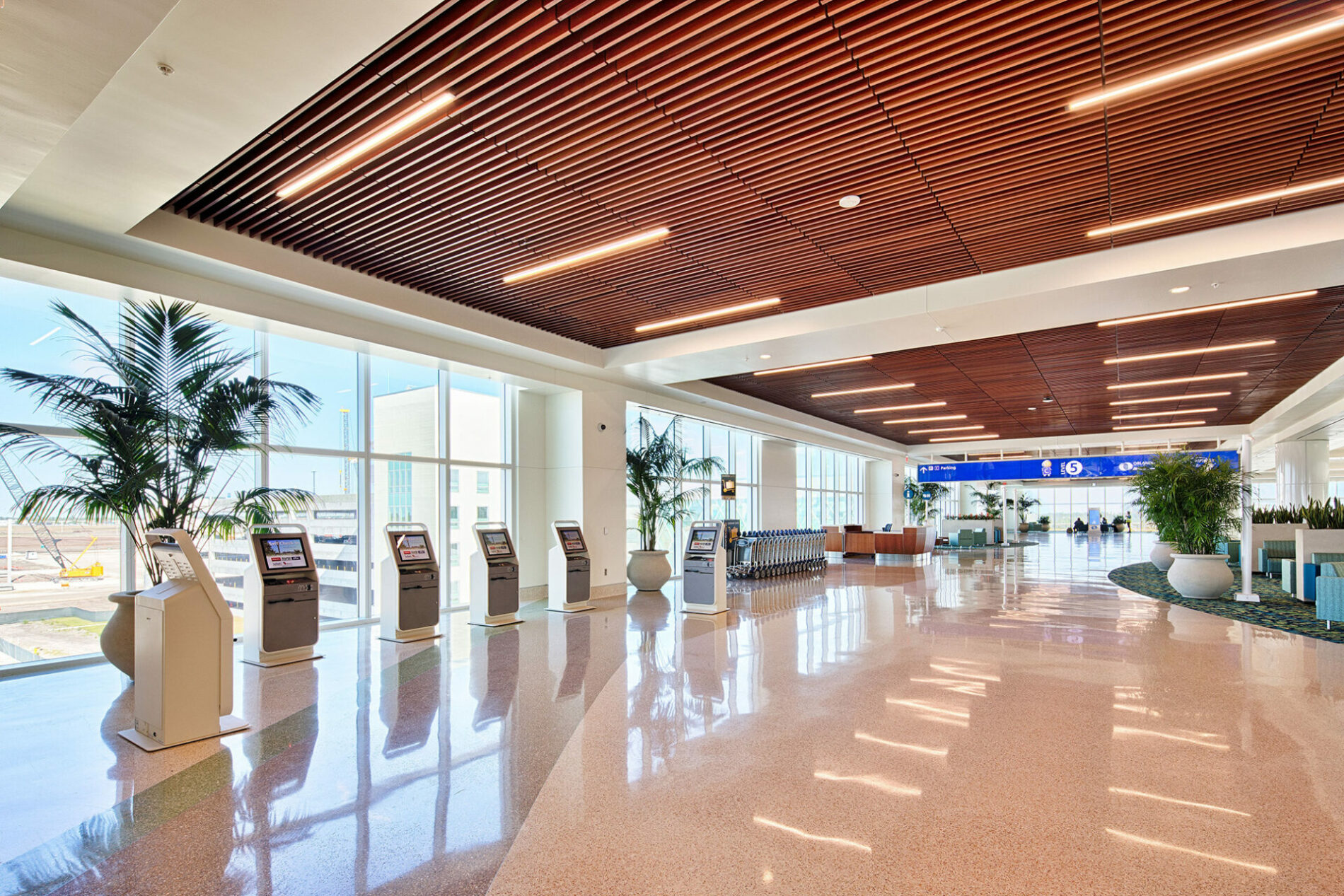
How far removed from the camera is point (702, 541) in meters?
10.4

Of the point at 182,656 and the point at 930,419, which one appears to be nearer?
the point at 182,656

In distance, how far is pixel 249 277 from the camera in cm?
709

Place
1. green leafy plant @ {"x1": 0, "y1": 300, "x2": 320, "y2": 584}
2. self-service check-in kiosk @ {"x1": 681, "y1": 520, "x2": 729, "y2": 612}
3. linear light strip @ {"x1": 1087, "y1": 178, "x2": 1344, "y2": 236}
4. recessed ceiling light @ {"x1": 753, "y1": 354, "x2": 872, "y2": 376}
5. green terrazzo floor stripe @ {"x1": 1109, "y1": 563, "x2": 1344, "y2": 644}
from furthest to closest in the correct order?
recessed ceiling light @ {"x1": 753, "y1": 354, "x2": 872, "y2": 376}, self-service check-in kiosk @ {"x1": 681, "y1": 520, "x2": 729, "y2": 612}, green terrazzo floor stripe @ {"x1": 1109, "y1": 563, "x2": 1344, "y2": 644}, linear light strip @ {"x1": 1087, "y1": 178, "x2": 1344, "y2": 236}, green leafy plant @ {"x1": 0, "y1": 300, "x2": 320, "y2": 584}

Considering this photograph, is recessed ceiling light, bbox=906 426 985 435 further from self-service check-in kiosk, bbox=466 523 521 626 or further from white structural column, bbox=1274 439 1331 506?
self-service check-in kiosk, bbox=466 523 521 626

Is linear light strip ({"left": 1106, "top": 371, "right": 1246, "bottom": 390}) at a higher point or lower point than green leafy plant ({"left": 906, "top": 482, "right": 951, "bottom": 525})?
higher

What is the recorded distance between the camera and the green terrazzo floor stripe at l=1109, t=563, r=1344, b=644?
8.61 meters

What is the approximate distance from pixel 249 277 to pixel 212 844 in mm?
5560

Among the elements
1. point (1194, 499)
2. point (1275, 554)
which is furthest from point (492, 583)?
point (1275, 554)

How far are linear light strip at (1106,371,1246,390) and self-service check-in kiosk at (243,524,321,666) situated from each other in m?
14.8

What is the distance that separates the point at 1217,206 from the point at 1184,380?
9.55 m

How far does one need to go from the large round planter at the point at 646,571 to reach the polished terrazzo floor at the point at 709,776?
210 inches

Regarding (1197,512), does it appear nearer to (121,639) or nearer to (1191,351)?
(1191,351)

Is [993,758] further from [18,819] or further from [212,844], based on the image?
[18,819]

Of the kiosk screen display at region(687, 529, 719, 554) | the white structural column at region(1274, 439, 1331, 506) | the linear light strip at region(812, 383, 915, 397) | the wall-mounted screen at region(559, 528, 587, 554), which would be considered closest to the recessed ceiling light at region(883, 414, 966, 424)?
the linear light strip at region(812, 383, 915, 397)
